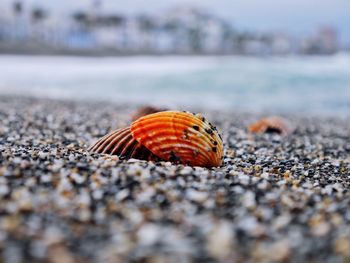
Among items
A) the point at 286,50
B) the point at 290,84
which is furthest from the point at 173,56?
the point at 290,84

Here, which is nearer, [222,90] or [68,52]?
[222,90]

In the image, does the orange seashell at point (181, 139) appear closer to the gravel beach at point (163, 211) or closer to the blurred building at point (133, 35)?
the gravel beach at point (163, 211)

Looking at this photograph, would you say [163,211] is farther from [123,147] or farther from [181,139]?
[123,147]

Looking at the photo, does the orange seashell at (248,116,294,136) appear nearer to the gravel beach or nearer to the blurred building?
the gravel beach

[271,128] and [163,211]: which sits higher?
[163,211]

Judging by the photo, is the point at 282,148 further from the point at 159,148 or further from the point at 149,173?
the point at 149,173

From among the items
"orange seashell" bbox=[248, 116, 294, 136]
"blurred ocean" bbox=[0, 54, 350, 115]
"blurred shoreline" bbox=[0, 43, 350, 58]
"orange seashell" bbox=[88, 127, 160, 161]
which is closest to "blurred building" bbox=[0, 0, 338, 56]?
"blurred shoreline" bbox=[0, 43, 350, 58]

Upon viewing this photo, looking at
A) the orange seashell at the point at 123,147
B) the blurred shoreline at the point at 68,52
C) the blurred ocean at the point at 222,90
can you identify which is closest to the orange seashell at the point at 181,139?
the orange seashell at the point at 123,147

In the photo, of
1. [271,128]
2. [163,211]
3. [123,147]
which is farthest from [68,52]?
[163,211]
